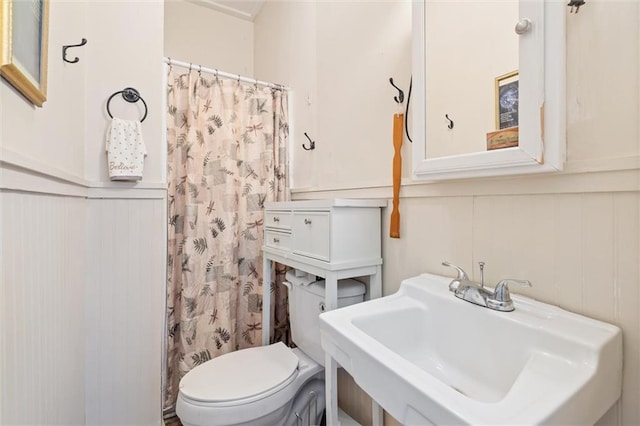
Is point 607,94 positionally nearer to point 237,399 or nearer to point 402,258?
point 402,258

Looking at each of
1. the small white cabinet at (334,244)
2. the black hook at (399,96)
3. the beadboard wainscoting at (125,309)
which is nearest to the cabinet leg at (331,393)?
the small white cabinet at (334,244)

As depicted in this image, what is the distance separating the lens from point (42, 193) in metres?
0.78

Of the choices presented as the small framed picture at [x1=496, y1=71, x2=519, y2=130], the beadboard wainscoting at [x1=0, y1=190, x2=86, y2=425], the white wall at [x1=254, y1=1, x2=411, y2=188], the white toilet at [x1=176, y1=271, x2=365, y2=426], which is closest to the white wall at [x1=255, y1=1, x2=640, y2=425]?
the white wall at [x1=254, y1=1, x2=411, y2=188]

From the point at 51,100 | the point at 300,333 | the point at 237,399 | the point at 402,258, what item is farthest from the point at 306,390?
the point at 51,100

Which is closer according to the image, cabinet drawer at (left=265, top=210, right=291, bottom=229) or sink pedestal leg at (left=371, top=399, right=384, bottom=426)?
sink pedestal leg at (left=371, top=399, right=384, bottom=426)

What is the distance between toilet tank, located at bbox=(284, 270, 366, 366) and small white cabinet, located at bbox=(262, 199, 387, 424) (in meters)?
0.09

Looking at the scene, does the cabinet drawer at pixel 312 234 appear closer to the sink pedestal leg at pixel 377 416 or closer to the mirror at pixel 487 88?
the mirror at pixel 487 88

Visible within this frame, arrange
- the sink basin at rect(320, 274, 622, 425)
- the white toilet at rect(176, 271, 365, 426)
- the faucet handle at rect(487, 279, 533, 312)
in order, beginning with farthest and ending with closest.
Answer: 1. the white toilet at rect(176, 271, 365, 426)
2. the faucet handle at rect(487, 279, 533, 312)
3. the sink basin at rect(320, 274, 622, 425)

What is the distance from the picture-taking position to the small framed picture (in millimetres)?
779

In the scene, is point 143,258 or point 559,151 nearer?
point 559,151

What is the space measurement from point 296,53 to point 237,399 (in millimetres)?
1841

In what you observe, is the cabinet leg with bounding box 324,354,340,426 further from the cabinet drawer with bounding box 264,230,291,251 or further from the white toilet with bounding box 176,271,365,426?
the cabinet drawer with bounding box 264,230,291,251

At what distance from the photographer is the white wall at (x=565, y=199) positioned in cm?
62

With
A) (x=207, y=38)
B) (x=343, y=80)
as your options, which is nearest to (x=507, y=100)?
(x=343, y=80)
